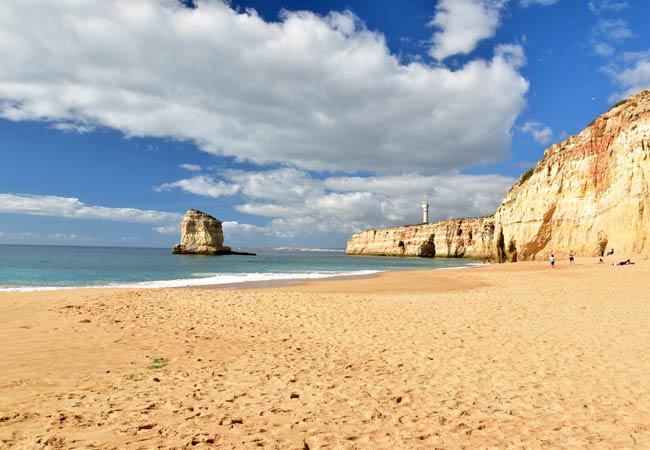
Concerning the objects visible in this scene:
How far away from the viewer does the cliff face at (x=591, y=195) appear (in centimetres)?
3189

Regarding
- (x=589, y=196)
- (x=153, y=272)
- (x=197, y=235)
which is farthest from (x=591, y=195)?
(x=197, y=235)

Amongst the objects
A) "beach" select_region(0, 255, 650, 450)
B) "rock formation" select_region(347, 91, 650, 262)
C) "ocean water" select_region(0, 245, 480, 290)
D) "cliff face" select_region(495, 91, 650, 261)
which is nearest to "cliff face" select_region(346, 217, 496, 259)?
"rock formation" select_region(347, 91, 650, 262)

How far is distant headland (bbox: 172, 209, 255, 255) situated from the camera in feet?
341

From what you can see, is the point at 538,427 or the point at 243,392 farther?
the point at 243,392

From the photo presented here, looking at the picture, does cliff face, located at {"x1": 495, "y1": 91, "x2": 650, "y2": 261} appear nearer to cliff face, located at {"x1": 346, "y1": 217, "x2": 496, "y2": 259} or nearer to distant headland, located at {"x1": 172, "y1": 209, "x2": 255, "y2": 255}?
cliff face, located at {"x1": 346, "y1": 217, "x2": 496, "y2": 259}

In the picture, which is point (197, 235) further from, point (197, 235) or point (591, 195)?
point (591, 195)

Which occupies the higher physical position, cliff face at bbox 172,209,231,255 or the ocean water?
cliff face at bbox 172,209,231,255

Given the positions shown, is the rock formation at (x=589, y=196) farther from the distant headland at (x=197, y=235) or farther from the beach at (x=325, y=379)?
the distant headland at (x=197, y=235)

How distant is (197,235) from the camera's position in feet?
343

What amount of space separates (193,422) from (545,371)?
19.3 feet

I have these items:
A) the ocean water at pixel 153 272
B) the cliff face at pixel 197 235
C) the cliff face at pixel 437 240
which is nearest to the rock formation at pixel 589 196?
the ocean water at pixel 153 272

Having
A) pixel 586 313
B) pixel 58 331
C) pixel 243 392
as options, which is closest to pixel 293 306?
pixel 58 331

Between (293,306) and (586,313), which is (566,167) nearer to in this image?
(586,313)

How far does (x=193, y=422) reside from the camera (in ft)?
15.5
